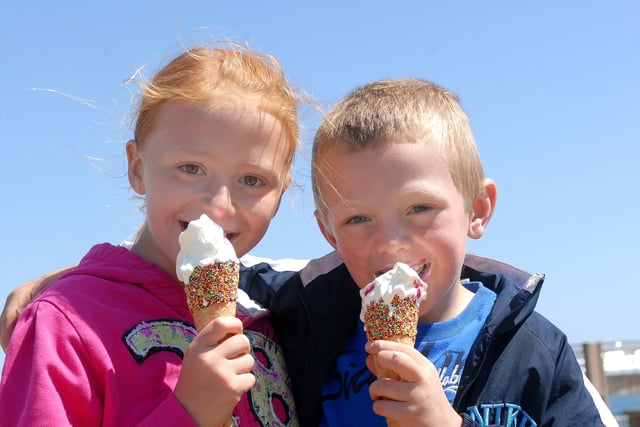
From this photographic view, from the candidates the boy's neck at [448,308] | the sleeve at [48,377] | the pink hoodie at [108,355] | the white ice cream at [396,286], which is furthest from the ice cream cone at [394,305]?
the sleeve at [48,377]

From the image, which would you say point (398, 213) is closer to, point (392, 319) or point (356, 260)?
point (356, 260)

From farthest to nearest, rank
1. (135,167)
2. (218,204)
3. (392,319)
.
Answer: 1. (135,167)
2. (218,204)
3. (392,319)

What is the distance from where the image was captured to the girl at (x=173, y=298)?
8.50 ft

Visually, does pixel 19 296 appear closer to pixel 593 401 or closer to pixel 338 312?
pixel 338 312

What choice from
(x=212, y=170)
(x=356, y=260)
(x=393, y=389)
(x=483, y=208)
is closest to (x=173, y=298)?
(x=212, y=170)

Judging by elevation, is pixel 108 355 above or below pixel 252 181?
below

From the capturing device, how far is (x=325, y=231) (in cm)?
355

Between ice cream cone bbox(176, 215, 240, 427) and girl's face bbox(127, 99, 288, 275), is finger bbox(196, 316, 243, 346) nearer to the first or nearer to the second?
ice cream cone bbox(176, 215, 240, 427)

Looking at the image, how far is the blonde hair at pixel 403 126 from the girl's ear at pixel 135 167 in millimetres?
774

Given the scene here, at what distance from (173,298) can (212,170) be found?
1.89 feet

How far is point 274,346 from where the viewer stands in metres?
3.52

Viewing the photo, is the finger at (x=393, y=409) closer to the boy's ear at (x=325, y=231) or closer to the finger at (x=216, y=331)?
the finger at (x=216, y=331)

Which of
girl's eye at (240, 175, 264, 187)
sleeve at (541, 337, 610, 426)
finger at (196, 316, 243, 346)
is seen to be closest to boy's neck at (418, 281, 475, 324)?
sleeve at (541, 337, 610, 426)

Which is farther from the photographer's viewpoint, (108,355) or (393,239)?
(393,239)
